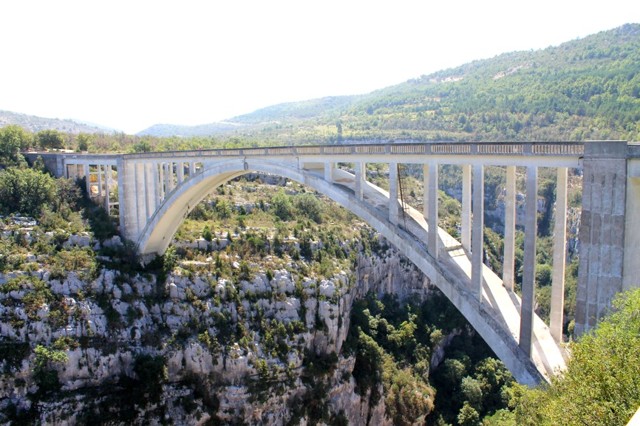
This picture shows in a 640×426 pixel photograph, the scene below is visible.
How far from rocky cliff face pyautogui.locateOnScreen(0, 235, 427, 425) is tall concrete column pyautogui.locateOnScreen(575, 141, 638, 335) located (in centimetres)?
1944

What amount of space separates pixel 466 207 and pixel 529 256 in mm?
3232

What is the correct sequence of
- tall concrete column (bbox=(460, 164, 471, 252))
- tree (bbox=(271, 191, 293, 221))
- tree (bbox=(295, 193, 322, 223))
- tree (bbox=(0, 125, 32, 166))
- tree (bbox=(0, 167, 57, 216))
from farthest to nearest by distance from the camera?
tree (bbox=(295, 193, 322, 223)) < tree (bbox=(271, 191, 293, 221)) < tree (bbox=(0, 125, 32, 166)) < tree (bbox=(0, 167, 57, 216)) < tall concrete column (bbox=(460, 164, 471, 252))

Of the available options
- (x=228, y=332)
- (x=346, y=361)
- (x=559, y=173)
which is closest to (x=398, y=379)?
(x=346, y=361)

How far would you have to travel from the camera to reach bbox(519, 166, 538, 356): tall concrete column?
13430mm

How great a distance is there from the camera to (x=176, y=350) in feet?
90.5

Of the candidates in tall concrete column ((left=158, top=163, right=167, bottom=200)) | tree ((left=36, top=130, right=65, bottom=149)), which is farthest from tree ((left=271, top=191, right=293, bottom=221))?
tree ((left=36, top=130, right=65, bottom=149))

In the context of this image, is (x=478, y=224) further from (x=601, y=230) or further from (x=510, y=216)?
(x=601, y=230)

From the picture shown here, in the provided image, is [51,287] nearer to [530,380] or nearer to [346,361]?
[346,361]

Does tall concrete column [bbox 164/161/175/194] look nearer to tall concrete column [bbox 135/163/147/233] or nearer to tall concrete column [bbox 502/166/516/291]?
tall concrete column [bbox 135/163/147/233]

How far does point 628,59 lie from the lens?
2685 inches

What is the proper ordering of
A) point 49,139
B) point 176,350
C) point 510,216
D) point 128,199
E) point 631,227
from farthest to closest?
point 49,139
point 128,199
point 176,350
point 510,216
point 631,227

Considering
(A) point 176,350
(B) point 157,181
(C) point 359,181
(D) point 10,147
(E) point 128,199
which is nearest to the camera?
(C) point 359,181

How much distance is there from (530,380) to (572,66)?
7874cm

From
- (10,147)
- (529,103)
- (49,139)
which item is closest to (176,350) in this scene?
(10,147)
